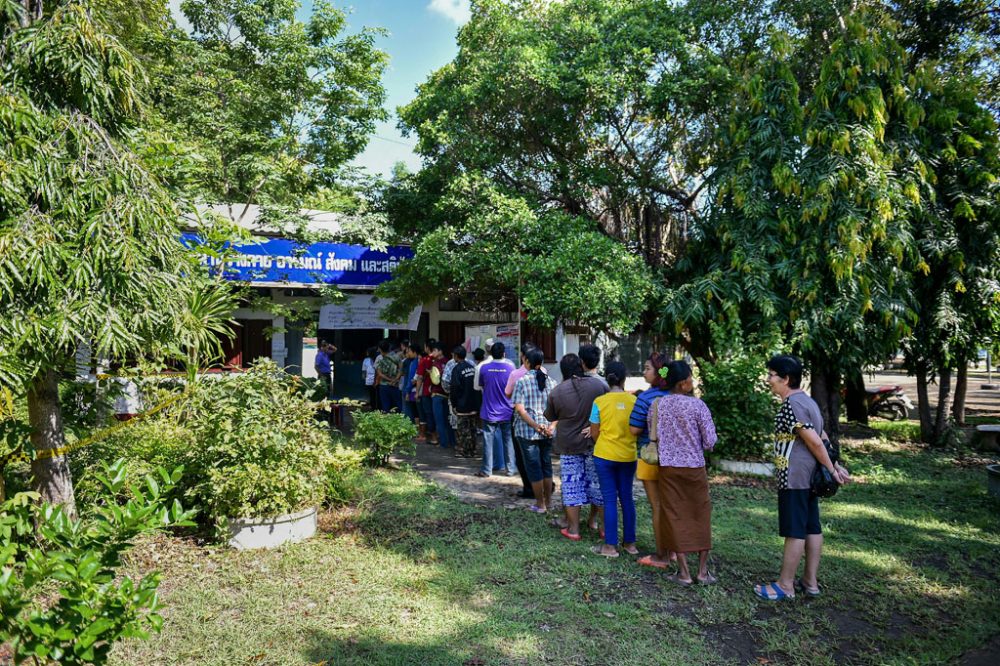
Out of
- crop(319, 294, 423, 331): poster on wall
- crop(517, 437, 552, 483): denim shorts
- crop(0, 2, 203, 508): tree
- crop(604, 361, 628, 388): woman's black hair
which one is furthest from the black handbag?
crop(319, 294, 423, 331): poster on wall

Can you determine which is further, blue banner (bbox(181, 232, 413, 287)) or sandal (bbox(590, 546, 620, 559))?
blue banner (bbox(181, 232, 413, 287))

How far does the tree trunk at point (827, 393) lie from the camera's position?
10.2 meters

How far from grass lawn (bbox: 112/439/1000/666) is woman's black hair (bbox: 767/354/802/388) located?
5.14 feet

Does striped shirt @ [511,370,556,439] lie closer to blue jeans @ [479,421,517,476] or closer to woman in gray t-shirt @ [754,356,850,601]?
blue jeans @ [479,421,517,476]

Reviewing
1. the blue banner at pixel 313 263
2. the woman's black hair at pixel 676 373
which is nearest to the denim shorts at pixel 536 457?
the woman's black hair at pixel 676 373

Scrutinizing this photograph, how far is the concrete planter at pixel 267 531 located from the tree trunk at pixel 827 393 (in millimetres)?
8035

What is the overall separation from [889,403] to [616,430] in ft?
41.5

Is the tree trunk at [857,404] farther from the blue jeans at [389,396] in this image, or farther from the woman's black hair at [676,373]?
the woman's black hair at [676,373]

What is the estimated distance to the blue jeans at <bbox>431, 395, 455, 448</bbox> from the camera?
10.3 meters

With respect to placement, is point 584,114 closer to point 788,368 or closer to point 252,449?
point 788,368

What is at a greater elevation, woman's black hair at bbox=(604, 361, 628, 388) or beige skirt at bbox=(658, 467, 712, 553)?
woman's black hair at bbox=(604, 361, 628, 388)

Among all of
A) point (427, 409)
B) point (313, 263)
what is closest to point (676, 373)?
point (427, 409)

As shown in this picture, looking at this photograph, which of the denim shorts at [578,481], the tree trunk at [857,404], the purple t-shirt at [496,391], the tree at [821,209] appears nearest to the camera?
the denim shorts at [578,481]

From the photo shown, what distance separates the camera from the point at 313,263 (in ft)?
36.8
